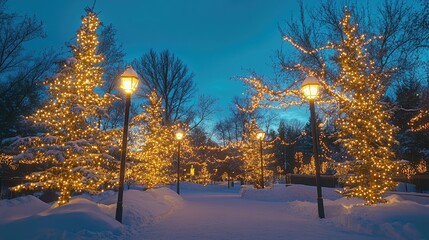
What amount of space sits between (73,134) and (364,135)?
A: 12192 millimetres

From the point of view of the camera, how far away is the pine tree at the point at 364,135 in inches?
465

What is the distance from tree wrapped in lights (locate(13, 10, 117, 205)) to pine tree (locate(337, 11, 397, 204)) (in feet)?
33.5

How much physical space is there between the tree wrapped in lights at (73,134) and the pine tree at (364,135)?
1020 centimetres

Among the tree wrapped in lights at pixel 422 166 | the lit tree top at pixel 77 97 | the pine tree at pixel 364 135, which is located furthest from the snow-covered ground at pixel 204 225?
the tree wrapped in lights at pixel 422 166

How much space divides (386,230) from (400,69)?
40.6 ft

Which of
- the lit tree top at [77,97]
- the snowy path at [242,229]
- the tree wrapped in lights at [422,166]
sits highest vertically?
the lit tree top at [77,97]

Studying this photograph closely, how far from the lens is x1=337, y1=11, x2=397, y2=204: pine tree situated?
465 inches

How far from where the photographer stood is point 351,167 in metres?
12.3

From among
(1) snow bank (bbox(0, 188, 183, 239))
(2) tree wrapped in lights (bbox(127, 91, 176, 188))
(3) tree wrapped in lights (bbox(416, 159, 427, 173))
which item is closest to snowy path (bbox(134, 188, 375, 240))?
(1) snow bank (bbox(0, 188, 183, 239))

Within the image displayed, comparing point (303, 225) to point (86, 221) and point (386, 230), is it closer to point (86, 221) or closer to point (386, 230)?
point (386, 230)

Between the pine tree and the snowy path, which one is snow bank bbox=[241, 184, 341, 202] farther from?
the snowy path

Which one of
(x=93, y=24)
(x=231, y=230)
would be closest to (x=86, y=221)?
(x=231, y=230)

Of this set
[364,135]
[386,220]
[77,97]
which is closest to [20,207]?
[77,97]

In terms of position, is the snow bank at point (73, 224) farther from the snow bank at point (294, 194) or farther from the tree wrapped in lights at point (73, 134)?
the snow bank at point (294, 194)
